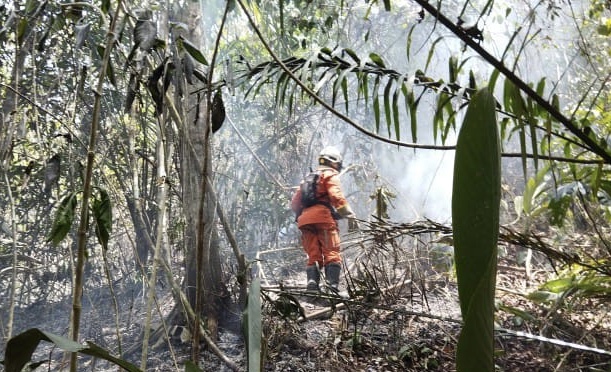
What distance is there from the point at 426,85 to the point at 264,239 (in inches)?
165

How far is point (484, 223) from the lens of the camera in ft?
1.15

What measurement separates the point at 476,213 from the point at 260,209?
5.09 m

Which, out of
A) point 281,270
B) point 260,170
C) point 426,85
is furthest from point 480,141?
point 260,170

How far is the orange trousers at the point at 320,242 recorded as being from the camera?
373cm

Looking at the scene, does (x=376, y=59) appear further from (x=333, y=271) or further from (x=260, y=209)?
(x=260, y=209)

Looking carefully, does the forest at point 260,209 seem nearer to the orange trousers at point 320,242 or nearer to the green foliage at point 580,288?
the green foliage at point 580,288

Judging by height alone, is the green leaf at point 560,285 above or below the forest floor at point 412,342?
above

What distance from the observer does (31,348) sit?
58 centimetres

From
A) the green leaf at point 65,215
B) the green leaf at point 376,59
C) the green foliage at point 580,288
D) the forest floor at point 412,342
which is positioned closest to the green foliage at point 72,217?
the green leaf at point 65,215

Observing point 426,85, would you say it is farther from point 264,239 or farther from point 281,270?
point 264,239

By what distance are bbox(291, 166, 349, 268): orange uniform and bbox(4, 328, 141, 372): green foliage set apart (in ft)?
10.3

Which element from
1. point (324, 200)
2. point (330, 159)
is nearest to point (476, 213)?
point (324, 200)

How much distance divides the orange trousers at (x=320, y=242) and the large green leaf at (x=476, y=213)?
3.37 metres

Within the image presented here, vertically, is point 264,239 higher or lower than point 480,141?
lower
